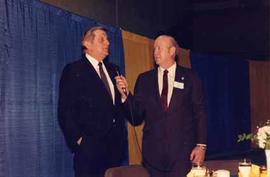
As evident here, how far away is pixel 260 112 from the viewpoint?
10109 millimetres

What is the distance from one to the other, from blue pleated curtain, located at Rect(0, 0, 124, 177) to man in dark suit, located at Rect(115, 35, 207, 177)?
2.68 ft

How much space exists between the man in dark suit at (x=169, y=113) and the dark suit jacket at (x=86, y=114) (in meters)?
0.19

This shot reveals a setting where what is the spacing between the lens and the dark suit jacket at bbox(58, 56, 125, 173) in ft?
10.2

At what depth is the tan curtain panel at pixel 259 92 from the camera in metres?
9.90

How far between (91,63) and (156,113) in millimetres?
593

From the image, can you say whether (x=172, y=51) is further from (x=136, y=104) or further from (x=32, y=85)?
(x=32, y=85)

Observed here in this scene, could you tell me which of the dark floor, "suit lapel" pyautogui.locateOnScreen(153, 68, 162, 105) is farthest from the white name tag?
the dark floor

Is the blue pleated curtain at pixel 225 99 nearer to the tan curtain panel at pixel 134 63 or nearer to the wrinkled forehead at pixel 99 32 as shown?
the tan curtain panel at pixel 134 63

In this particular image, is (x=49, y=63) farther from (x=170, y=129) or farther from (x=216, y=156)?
(x=216, y=156)

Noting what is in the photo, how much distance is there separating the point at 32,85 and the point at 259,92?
7.51 metres

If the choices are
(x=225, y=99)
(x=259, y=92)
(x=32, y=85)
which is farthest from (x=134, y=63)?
(x=259, y=92)

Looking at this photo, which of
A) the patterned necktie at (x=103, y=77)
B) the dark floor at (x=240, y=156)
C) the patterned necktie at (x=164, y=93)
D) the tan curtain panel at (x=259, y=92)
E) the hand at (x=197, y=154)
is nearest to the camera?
the hand at (x=197, y=154)

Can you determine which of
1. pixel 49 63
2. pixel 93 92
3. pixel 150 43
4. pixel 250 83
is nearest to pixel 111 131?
pixel 93 92

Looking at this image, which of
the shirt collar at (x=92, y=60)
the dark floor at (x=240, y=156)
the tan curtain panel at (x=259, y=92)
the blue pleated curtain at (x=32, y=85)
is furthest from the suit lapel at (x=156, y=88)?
the tan curtain panel at (x=259, y=92)
